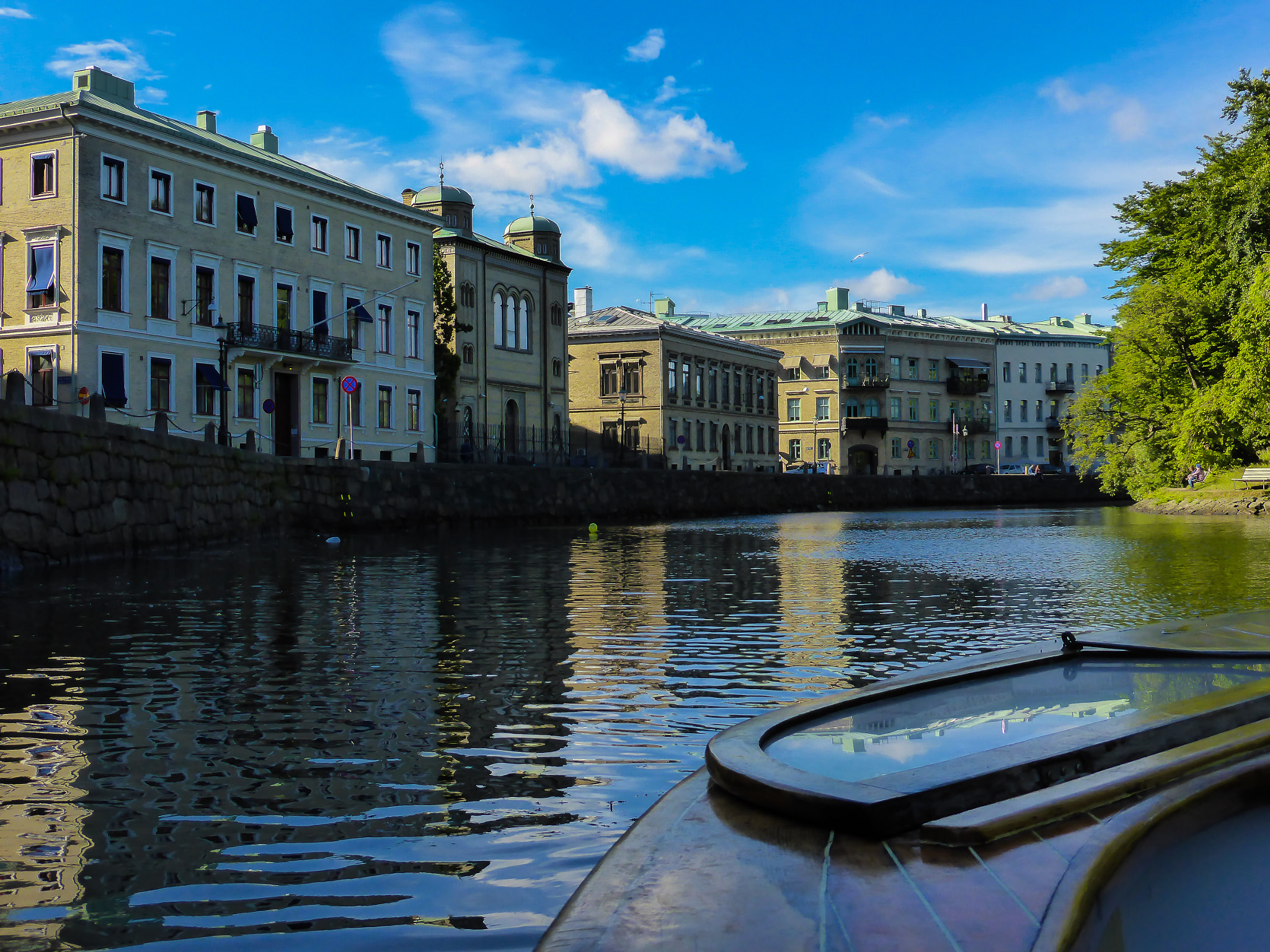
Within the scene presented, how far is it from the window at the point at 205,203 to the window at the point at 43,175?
15.9 ft

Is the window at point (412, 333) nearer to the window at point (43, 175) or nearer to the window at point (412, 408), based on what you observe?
the window at point (412, 408)

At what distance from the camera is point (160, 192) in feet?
123

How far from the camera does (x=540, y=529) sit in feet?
120

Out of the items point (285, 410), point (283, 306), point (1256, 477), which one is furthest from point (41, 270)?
point (1256, 477)

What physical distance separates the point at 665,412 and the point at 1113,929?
6751 cm

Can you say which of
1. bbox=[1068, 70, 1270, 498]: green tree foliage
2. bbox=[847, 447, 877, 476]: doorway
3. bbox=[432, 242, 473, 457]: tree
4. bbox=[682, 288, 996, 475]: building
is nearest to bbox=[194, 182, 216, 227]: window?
bbox=[432, 242, 473, 457]: tree

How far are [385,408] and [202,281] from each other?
1002 cm

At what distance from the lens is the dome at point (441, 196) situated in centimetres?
5575

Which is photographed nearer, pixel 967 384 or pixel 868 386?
pixel 868 386

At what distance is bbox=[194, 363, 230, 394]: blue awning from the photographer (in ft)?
126

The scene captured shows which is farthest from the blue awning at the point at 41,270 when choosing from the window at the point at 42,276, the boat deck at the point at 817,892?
the boat deck at the point at 817,892

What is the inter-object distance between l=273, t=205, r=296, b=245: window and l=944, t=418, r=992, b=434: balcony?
6168 cm

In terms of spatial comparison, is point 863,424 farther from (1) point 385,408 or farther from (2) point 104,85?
(2) point 104,85

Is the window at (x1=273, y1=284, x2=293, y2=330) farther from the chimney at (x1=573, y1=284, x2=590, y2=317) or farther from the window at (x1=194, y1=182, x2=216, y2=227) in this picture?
the chimney at (x1=573, y1=284, x2=590, y2=317)
